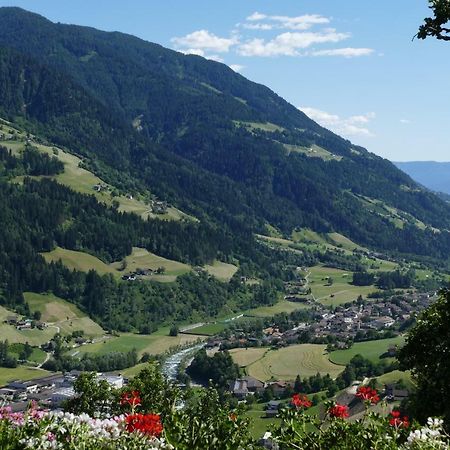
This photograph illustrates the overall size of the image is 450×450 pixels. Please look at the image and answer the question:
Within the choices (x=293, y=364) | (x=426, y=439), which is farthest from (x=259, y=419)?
(x=426, y=439)

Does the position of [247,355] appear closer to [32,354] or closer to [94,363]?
[94,363]

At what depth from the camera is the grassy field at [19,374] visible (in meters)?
152

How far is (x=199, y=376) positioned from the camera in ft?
495

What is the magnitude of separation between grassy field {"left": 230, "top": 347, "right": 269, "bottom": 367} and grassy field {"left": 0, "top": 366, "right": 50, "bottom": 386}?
49087 millimetres

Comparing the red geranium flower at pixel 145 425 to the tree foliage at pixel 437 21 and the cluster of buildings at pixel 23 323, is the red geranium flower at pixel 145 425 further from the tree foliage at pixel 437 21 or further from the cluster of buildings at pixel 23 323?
the cluster of buildings at pixel 23 323

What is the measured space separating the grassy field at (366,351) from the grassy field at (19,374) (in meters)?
74.3

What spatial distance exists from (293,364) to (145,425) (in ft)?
477

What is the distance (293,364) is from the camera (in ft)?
509

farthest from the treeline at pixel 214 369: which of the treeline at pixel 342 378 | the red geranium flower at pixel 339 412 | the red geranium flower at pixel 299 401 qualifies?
the red geranium flower at pixel 339 412

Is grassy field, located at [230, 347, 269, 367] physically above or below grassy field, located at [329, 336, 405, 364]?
below

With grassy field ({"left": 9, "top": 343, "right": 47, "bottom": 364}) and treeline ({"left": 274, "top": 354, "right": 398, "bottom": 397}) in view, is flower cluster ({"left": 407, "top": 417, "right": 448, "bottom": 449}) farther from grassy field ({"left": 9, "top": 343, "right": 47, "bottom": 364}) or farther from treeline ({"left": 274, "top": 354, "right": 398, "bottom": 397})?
grassy field ({"left": 9, "top": 343, "right": 47, "bottom": 364})

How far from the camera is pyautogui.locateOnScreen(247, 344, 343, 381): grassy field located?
A: 146 m

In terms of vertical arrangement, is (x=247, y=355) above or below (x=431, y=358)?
below

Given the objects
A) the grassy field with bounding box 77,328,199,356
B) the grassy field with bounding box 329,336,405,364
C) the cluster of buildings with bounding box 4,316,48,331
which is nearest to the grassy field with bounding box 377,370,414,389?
the grassy field with bounding box 329,336,405,364
